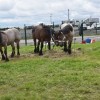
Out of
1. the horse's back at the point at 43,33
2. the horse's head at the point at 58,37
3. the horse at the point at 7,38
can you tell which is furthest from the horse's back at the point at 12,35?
the horse's head at the point at 58,37

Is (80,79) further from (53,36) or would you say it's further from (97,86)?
(53,36)

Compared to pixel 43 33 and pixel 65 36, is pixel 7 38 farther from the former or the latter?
pixel 65 36

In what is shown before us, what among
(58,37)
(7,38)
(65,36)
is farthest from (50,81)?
(58,37)

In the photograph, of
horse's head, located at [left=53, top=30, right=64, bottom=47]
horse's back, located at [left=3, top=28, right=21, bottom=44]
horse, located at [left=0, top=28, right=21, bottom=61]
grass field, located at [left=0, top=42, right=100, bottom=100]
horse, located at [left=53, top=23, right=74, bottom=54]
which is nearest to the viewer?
grass field, located at [left=0, top=42, right=100, bottom=100]

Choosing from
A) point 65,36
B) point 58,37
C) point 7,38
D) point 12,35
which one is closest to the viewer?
point 7,38

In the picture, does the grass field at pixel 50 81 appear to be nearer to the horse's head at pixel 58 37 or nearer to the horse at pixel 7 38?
the horse at pixel 7 38

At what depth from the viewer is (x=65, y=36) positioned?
20.4m

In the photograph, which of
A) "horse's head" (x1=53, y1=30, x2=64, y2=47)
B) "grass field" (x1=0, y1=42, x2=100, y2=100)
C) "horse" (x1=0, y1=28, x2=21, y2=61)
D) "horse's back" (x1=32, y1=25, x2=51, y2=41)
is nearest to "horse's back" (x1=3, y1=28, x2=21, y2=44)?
"horse" (x1=0, y1=28, x2=21, y2=61)

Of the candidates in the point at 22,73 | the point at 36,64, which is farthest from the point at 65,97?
the point at 36,64

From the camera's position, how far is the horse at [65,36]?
2014cm

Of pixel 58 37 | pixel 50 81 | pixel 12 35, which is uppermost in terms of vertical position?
pixel 12 35

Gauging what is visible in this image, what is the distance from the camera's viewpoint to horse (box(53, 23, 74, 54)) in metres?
20.1

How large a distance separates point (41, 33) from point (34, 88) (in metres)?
10.7

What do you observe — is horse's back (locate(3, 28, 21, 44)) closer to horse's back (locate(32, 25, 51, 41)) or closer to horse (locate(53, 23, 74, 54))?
horse's back (locate(32, 25, 51, 41))
